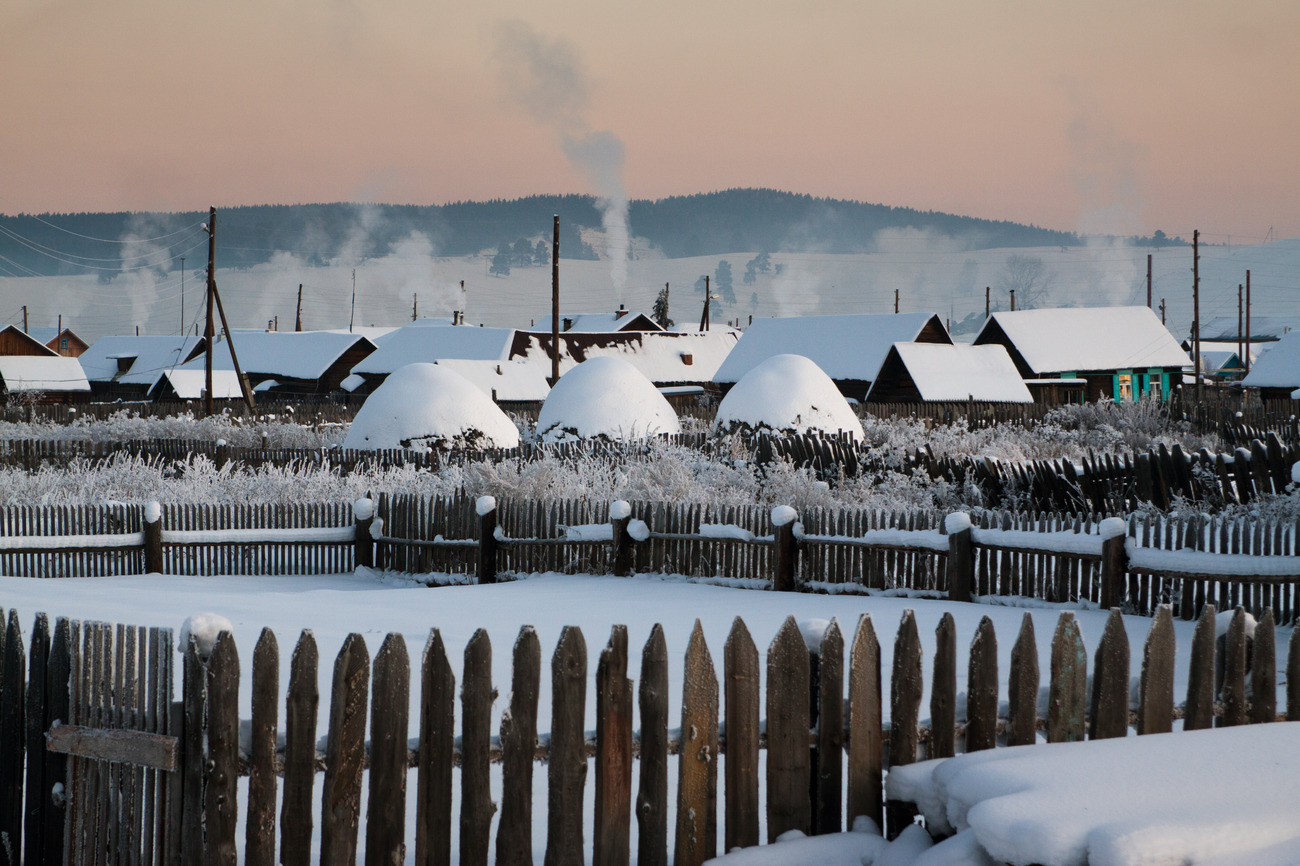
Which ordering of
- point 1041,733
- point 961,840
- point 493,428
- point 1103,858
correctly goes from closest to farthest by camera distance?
point 1103,858 → point 961,840 → point 1041,733 → point 493,428

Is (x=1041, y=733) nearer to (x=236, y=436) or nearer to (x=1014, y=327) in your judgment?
(x=236, y=436)

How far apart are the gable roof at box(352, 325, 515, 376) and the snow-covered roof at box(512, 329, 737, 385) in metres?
1.51

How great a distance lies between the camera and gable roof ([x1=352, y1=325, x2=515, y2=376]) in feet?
179

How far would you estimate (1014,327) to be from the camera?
4878cm

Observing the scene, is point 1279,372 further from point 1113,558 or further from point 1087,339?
point 1113,558

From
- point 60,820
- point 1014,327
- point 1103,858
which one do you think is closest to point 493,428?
point 60,820

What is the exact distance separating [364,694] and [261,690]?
1.01 feet

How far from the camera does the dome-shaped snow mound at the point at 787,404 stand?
74.3 ft

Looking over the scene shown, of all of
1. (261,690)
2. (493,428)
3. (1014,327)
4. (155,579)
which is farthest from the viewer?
(1014,327)

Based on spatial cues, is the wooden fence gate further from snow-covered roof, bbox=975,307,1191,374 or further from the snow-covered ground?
snow-covered roof, bbox=975,307,1191,374

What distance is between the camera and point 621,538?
11.0m

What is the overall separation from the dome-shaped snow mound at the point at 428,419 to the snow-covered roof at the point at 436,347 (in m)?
31.4

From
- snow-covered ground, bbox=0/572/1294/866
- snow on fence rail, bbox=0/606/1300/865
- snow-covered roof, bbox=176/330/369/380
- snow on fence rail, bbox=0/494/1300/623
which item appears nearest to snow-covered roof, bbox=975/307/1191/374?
snow-covered roof, bbox=176/330/369/380

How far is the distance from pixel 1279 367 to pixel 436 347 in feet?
133
